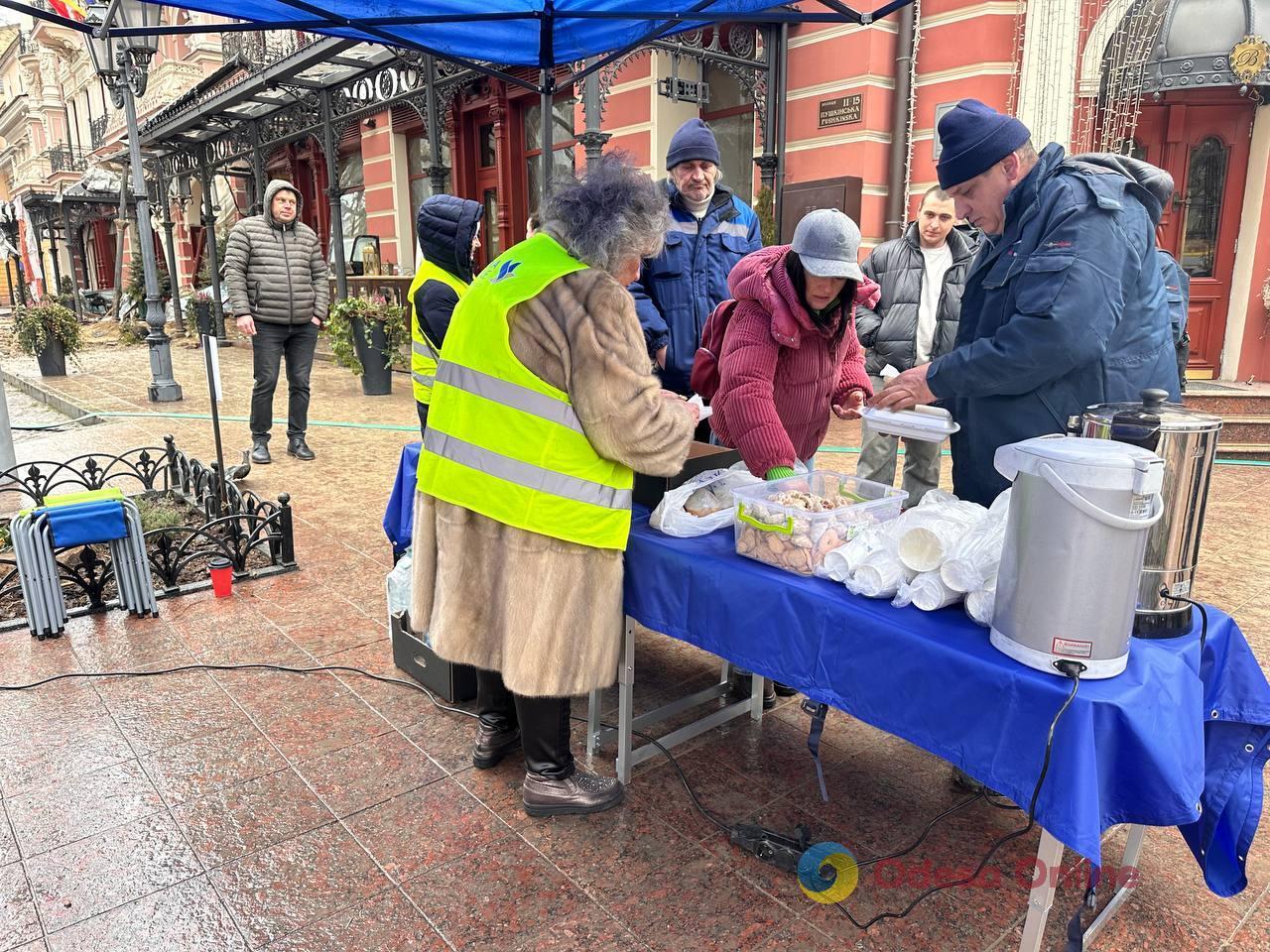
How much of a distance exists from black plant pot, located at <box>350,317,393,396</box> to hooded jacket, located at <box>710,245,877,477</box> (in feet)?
27.1

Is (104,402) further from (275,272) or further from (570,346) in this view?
(570,346)

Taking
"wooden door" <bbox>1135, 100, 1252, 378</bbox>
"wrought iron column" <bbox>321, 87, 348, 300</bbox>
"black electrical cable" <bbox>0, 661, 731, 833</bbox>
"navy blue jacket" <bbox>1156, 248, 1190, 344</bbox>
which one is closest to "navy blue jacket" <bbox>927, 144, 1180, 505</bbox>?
"navy blue jacket" <bbox>1156, 248, 1190, 344</bbox>

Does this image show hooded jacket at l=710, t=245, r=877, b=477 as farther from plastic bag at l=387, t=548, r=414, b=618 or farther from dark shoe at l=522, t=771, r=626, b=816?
plastic bag at l=387, t=548, r=414, b=618

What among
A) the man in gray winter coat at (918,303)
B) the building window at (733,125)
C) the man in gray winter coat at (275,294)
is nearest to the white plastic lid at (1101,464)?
the man in gray winter coat at (918,303)

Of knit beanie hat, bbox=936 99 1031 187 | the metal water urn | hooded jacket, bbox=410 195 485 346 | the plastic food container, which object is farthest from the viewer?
hooded jacket, bbox=410 195 485 346

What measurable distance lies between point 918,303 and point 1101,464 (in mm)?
3341

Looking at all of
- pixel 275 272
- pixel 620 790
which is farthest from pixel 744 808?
pixel 275 272

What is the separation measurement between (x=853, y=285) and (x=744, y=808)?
1.69m

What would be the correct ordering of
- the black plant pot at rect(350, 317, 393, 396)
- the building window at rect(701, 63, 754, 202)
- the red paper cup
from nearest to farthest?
the red paper cup, the building window at rect(701, 63, 754, 202), the black plant pot at rect(350, 317, 393, 396)

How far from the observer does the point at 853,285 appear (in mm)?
2666

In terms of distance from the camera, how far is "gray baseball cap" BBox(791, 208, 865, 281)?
8.01 feet

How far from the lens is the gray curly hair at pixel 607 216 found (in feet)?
7.20

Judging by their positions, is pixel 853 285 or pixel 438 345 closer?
pixel 853 285

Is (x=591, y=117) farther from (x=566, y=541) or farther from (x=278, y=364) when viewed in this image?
(x=566, y=541)
